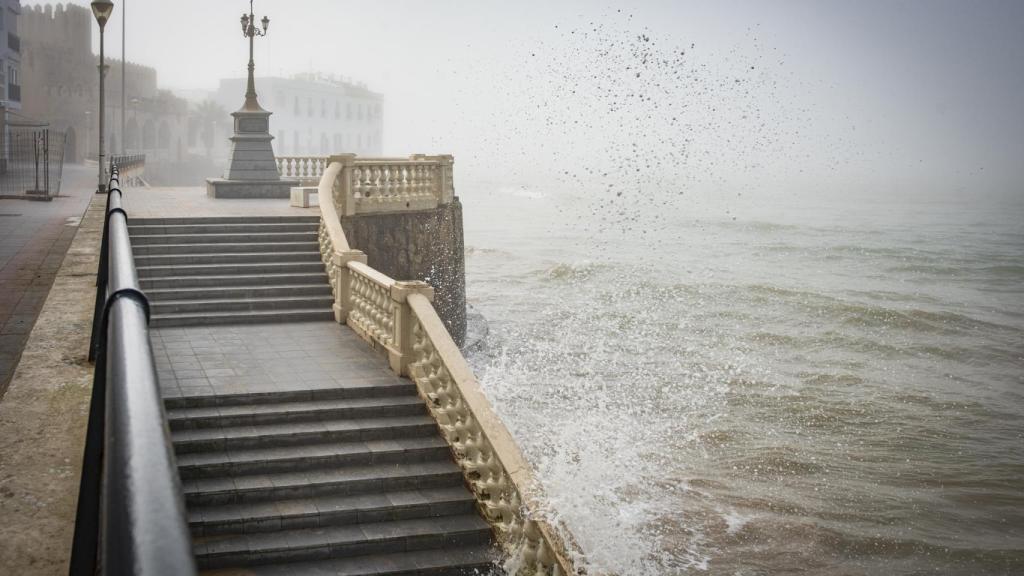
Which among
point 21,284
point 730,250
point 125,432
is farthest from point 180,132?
point 125,432

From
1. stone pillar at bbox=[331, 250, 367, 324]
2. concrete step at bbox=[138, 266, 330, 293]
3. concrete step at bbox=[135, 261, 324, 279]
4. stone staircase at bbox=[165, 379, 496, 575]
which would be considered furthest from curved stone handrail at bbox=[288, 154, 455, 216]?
stone staircase at bbox=[165, 379, 496, 575]

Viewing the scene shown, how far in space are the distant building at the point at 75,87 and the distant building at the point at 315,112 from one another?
68.1 ft

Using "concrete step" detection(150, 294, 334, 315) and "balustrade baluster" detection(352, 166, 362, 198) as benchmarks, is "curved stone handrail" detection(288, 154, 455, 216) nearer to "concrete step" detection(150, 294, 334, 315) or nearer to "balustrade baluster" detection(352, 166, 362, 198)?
"balustrade baluster" detection(352, 166, 362, 198)

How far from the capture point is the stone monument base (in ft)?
77.4

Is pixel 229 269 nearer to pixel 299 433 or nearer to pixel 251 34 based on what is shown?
pixel 299 433

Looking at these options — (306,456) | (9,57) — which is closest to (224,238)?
(306,456)

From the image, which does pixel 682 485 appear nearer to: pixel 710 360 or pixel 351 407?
pixel 351 407

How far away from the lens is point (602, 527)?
37.2 ft

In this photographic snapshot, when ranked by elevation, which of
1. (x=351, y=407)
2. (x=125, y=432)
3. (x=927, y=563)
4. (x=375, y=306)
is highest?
(x=125, y=432)

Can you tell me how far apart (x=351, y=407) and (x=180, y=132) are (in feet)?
263

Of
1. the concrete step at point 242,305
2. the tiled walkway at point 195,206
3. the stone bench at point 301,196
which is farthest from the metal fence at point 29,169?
the concrete step at point 242,305

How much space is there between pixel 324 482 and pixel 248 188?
16.4 m

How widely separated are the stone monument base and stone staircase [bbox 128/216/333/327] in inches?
294

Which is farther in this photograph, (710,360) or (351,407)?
(710,360)
